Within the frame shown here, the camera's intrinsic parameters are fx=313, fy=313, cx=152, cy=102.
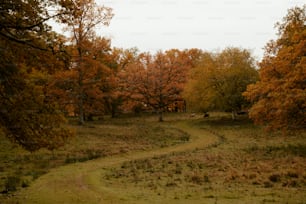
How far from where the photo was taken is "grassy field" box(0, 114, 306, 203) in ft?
42.0

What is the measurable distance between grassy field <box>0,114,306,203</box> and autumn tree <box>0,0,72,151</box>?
105 inches

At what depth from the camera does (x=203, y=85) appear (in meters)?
48.2

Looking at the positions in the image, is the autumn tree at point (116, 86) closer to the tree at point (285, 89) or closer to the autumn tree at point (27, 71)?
the tree at point (285, 89)

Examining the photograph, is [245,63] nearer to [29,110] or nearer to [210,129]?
[210,129]

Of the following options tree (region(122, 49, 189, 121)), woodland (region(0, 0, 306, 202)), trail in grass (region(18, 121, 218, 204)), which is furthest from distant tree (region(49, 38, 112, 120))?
trail in grass (region(18, 121, 218, 204))

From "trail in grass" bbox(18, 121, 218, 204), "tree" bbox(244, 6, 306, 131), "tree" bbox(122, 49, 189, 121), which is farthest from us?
"tree" bbox(122, 49, 189, 121)

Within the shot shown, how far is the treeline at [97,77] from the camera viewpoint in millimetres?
12023

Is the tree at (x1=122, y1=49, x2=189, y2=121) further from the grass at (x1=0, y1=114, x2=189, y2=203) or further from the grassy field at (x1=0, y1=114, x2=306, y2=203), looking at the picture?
the grassy field at (x1=0, y1=114, x2=306, y2=203)

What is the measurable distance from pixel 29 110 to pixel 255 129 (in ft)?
107

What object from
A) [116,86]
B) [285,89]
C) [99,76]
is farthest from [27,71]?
[116,86]

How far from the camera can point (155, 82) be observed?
53.4 meters

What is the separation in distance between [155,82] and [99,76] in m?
11.0

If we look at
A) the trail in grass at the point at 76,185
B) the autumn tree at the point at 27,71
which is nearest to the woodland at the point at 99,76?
the autumn tree at the point at 27,71

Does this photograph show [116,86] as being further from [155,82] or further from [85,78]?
[85,78]
